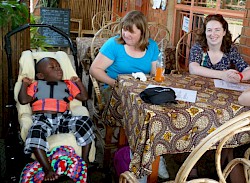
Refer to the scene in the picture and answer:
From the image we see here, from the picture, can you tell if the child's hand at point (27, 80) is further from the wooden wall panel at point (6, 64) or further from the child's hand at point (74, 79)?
the wooden wall panel at point (6, 64)

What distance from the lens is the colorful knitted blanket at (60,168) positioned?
1.82m

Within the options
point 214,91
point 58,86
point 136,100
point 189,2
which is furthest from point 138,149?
point 189,2

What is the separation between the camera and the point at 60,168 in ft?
5.98

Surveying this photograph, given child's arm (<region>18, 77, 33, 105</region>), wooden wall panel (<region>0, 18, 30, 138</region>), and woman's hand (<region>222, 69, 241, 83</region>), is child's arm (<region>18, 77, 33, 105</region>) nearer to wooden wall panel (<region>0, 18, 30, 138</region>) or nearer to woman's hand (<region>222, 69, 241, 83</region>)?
wooden wall panel (<region>0, 18, 30, 138</region>)

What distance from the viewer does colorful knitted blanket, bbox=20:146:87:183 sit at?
182cm

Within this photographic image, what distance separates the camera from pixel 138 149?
63.1 inches

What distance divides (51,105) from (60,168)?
446 mm

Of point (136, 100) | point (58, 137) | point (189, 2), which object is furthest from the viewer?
point (189, 2)

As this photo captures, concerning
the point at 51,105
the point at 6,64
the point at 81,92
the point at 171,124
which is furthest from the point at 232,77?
the point at 6,64

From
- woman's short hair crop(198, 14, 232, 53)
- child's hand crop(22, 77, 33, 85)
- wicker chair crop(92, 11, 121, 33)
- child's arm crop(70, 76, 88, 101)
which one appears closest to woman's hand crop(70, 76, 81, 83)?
child's arm crop(70, 76, 88, 101)

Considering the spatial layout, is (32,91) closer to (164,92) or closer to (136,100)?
(136,100)

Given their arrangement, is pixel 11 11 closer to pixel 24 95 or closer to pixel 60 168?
pixel 24 95

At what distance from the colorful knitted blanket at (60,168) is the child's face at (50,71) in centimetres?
50

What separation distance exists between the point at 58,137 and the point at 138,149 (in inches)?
22.5
